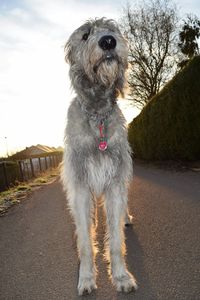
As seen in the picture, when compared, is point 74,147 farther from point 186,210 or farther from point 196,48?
point 196,48

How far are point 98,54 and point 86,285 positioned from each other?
227 centimetres

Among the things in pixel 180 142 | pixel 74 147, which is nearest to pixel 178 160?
pixel 180 142

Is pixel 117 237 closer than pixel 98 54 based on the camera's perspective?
No

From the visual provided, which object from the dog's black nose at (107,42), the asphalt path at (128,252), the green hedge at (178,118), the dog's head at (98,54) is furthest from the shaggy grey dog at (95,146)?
the green hedge at (178,118)

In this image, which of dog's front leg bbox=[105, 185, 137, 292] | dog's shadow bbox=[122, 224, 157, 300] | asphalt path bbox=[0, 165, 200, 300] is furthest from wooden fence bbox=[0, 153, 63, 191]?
dog's front leg bbox=[105, 185, 137, 292]

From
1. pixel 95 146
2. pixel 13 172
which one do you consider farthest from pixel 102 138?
pixel 13 172

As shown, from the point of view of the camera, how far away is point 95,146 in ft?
14.0

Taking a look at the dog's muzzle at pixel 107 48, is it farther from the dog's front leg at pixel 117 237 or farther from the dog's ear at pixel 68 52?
the dog's front leg at pixel 117 237

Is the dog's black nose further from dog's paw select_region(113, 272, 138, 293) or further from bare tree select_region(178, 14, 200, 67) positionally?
bare tree select_region(178, 14, 200, 67)

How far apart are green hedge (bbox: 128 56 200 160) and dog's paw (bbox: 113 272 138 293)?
791 centimetres

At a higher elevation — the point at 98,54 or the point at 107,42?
the point at 107,42

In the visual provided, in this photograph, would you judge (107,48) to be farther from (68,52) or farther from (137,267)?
(137,267)

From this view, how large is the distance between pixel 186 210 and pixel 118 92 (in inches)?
103

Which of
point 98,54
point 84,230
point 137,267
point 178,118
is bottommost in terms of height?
point 137,267
